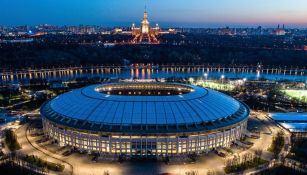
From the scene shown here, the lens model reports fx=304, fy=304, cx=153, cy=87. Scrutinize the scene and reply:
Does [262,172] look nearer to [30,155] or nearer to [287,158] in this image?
[287,158]

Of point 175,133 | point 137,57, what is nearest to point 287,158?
point 175,133

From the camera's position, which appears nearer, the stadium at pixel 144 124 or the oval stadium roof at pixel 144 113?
the stadium at pixel 144 124

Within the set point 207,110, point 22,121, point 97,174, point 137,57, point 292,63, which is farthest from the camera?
point 137,57

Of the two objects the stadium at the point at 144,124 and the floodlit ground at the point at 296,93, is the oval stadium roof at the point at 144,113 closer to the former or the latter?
the stadium at the point at 144,124

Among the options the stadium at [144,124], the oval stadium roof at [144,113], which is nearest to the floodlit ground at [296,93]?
the oval stadium roof at [144,113]

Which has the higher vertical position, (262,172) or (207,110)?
(207,110)

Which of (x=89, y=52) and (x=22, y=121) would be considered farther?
(x=89, y=52)

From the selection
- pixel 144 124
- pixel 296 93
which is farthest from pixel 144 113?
pixel 296 93
